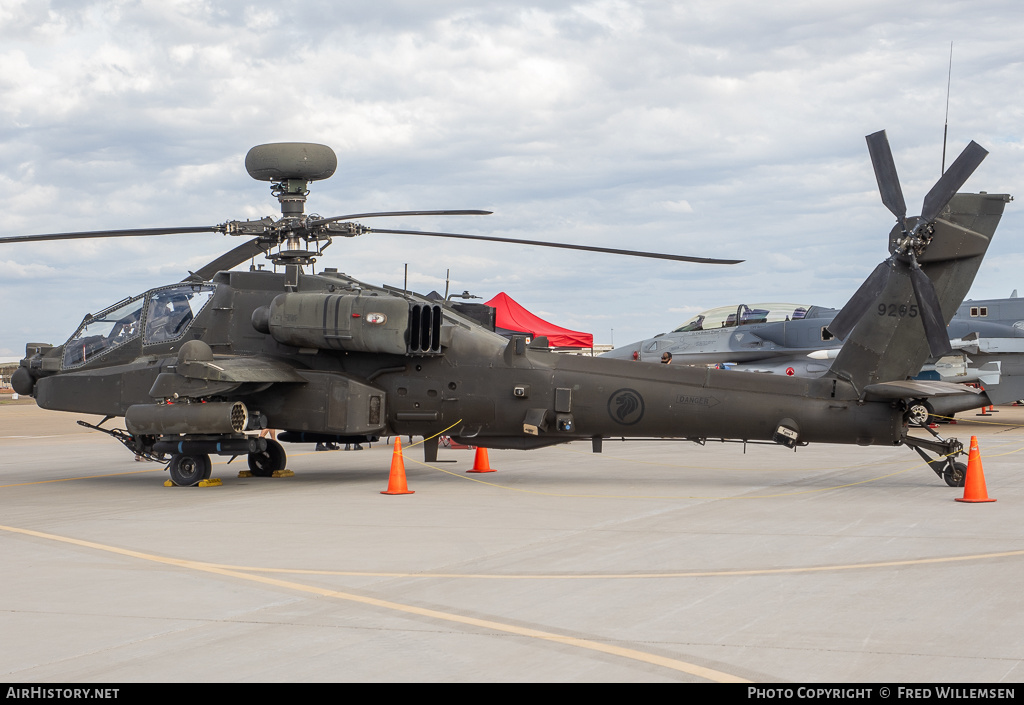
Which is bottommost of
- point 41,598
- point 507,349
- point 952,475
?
point 41,598

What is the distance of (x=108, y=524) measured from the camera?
34.5 feet

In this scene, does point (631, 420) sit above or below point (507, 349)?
below

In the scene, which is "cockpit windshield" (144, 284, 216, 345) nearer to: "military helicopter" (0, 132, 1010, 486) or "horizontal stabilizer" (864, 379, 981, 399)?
"military helicopter" (0, 132, 1010, 486)

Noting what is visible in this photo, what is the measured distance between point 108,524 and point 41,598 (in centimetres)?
384

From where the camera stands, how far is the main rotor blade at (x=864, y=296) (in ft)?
44.0

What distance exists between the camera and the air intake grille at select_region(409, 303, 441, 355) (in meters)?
13.9

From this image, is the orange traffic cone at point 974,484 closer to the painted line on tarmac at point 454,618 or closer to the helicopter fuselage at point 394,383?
the helicopter fuselage at point 394,383

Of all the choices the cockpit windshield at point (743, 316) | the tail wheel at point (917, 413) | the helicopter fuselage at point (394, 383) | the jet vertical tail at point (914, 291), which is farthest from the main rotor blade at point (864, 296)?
the cockpit windshield at point (743, 316)

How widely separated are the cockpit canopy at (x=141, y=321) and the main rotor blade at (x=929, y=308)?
34.2ft

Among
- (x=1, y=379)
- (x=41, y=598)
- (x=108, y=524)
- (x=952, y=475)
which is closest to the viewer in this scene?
(x=41, y=598)

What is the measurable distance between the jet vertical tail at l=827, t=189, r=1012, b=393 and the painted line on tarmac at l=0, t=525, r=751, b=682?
8.76 meters

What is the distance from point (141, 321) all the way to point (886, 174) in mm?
11438

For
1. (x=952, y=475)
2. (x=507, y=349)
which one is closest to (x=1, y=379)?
(x=507, y=349)

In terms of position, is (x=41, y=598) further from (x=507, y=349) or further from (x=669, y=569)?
(x=507, y=349)
